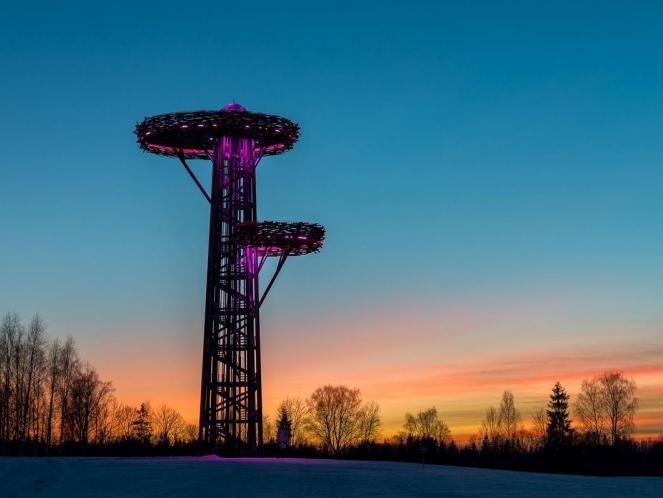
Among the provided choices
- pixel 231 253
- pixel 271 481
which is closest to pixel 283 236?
pixel 231 253

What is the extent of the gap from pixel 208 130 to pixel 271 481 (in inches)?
1978

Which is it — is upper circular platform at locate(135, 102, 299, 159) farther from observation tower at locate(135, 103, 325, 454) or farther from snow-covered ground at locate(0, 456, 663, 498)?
snow-covered ground at locate(0, 456, 663, 498)

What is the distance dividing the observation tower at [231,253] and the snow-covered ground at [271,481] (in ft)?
115

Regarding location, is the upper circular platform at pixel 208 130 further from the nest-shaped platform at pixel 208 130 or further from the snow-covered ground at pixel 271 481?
the snow-covered ground at pixel 271 481

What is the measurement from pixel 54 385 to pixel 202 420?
16.5m

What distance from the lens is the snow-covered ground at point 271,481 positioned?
142 feet

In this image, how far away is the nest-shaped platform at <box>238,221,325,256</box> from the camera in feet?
293

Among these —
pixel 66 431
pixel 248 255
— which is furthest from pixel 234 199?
pixel 66 431

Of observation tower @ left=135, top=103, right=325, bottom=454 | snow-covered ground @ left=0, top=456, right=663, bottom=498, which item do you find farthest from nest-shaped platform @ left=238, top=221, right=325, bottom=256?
snow-covered ground @ left=0, top=456, right=663, bottom=498

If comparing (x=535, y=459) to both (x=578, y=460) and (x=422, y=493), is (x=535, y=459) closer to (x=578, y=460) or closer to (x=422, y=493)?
(x=578, y=460)

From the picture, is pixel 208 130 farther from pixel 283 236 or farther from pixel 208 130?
pixel 283 236

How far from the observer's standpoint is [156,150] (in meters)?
94.1

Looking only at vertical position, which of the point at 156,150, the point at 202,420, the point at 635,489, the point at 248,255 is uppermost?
the point at 156,150

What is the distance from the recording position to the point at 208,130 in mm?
92125
